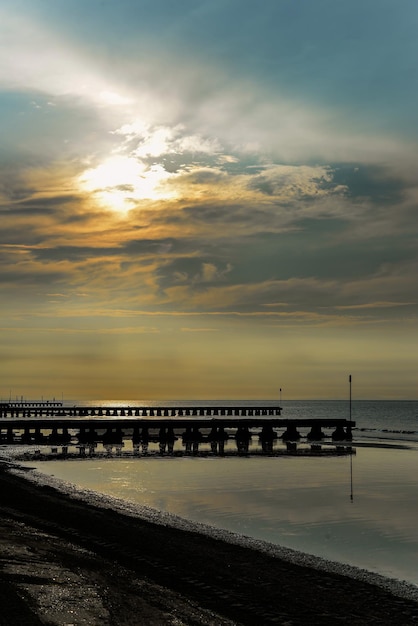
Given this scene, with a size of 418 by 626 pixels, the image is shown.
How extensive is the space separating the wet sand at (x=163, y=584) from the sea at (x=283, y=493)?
6.88ft

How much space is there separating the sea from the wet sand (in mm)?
2097

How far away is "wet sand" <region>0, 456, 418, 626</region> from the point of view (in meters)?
10.2

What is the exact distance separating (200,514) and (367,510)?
595cm

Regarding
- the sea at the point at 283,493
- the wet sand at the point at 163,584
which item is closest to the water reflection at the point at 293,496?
the sea at the point at 283,493

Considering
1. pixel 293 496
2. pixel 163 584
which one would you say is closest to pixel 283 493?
pixel 293 496

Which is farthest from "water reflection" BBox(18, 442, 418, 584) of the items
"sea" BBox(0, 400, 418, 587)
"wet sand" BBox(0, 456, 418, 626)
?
"wet sand" BBox(0, 456, 418, 626)

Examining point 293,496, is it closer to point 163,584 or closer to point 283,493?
point 283,493

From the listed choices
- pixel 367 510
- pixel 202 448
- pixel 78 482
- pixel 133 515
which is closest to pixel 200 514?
pixel 133 515

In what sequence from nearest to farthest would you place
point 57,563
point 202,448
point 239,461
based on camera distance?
point 57,563 → point 239,461 → point 202,448

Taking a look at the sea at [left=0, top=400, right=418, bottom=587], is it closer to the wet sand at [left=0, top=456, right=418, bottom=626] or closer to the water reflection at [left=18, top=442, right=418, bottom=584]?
the water reflection at [left=18, top=442, right=418, bottom=584]

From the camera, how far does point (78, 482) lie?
31766 millimetres

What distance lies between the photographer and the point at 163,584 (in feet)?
41.2

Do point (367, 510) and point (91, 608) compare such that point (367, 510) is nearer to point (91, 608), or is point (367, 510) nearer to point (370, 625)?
point (370, 625)

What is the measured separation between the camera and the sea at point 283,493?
709 inches
